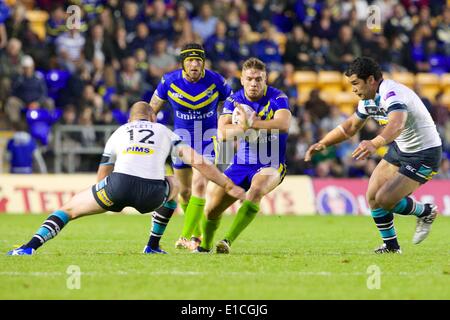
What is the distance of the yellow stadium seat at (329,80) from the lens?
87.4 feet

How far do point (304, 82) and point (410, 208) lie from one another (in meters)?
14.8

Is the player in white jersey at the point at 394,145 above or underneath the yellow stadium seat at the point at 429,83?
underneath

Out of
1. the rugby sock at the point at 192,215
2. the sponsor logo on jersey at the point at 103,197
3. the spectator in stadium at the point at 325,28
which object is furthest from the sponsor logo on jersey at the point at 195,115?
the spectator in stadium at the point at 325,28

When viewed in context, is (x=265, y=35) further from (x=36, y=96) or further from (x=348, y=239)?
(x=348, y=239)

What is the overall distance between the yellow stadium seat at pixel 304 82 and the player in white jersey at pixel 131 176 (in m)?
15.5

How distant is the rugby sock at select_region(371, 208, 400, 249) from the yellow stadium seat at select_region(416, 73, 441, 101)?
51.0ft

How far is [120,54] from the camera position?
23359 mm

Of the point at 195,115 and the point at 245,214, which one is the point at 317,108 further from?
the point at 245,214

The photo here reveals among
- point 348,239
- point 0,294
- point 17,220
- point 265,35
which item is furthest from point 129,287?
point 265,35

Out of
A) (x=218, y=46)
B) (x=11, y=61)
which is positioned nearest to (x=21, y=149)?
(x=11, y=61)

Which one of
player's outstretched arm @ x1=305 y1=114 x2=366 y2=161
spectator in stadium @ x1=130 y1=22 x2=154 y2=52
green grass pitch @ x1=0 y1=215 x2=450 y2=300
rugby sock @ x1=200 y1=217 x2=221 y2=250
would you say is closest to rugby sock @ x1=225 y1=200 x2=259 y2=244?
green grass pitch @ x1=0 y1=215 x2=450 y2=300

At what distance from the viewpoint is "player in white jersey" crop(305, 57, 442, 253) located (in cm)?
1160

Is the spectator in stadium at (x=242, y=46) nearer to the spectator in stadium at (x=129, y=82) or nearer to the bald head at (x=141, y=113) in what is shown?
the spectator in stadium at (x=129, y=82)

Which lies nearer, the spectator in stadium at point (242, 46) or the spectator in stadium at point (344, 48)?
the spectator in stadium at point (242, 46)
